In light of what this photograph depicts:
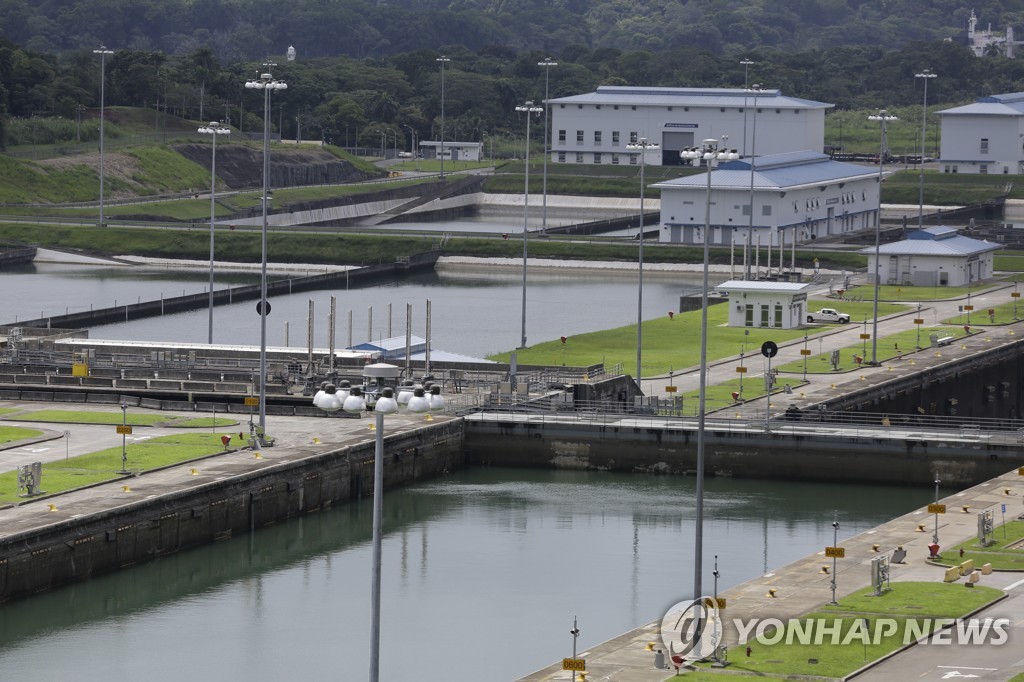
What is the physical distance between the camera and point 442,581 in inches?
2350

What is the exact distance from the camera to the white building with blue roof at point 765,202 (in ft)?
497

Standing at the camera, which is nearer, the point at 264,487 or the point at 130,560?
the point at 130,560

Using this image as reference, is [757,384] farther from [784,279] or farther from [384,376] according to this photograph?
[384,376]

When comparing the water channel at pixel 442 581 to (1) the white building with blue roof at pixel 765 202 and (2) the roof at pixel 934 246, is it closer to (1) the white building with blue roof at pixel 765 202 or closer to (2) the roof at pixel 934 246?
(2) the roof at pixel 934 246

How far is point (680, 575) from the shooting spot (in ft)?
199

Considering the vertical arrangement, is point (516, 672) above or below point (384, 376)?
below

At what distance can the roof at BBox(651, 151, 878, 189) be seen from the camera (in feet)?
498

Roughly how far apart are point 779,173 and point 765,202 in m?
5.94

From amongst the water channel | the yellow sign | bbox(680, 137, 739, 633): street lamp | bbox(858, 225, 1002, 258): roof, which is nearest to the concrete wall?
the water channel

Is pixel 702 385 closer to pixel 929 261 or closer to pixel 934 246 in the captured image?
pixel 929 261

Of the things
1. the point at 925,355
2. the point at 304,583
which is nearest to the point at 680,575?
the point at 304,583

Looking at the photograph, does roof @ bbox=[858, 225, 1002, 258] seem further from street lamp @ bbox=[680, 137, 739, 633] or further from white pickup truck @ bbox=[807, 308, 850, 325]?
street lamp @ bbox=[680, 137, 739, 633]

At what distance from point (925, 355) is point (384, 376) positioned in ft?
214

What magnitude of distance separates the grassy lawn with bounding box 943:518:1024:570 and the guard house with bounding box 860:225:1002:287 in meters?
71.0
